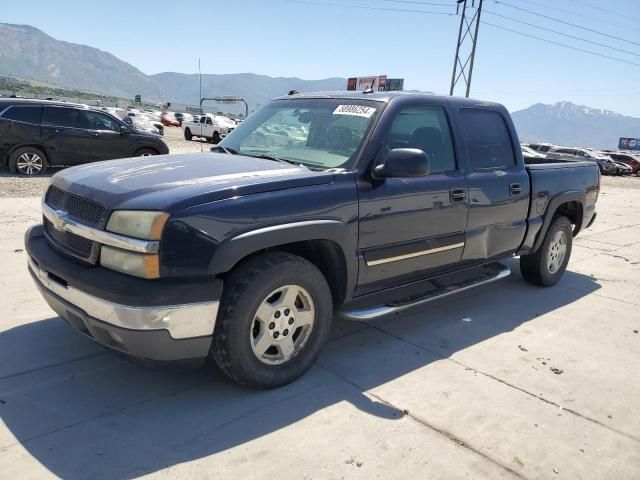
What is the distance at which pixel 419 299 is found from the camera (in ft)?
13.2

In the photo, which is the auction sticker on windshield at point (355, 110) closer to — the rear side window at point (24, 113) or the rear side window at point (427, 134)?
the rear side window at point (427, 134)

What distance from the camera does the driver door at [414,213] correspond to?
11.8 ft

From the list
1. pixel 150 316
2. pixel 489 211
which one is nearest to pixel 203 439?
pixel 150 316

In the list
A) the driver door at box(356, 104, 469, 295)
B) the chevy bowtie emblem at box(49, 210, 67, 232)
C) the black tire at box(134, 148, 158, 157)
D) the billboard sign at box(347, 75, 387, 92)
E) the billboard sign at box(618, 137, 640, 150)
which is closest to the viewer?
the chevy bowtie emblem at box(49, 210, 67, 232)

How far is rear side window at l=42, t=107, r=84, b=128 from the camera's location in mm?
11844

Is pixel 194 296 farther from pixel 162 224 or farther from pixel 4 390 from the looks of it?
pixel 4 390

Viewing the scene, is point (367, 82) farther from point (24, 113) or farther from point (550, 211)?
point (550, 211)

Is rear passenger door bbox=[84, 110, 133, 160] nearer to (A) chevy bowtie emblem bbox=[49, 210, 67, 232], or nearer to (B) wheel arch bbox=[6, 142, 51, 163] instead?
(B) wheel arch bbox=[6, 142, 51, 163]

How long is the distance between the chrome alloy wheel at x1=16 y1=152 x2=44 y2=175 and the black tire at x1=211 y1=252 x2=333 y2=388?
10772mm

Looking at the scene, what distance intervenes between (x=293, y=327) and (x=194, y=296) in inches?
31.0

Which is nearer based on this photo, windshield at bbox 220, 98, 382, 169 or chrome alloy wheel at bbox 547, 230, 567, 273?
windshield at bbox 220, 98, 382, 169

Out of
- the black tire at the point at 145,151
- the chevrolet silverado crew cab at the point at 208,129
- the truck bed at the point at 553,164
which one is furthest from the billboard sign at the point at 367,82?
the truck bed at the point at 553,164

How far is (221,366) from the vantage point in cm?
308

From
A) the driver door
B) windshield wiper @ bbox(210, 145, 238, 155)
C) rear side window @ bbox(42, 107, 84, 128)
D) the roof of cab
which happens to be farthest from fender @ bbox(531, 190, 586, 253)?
rear side window @ bbox(42, 107, 84, 128)
